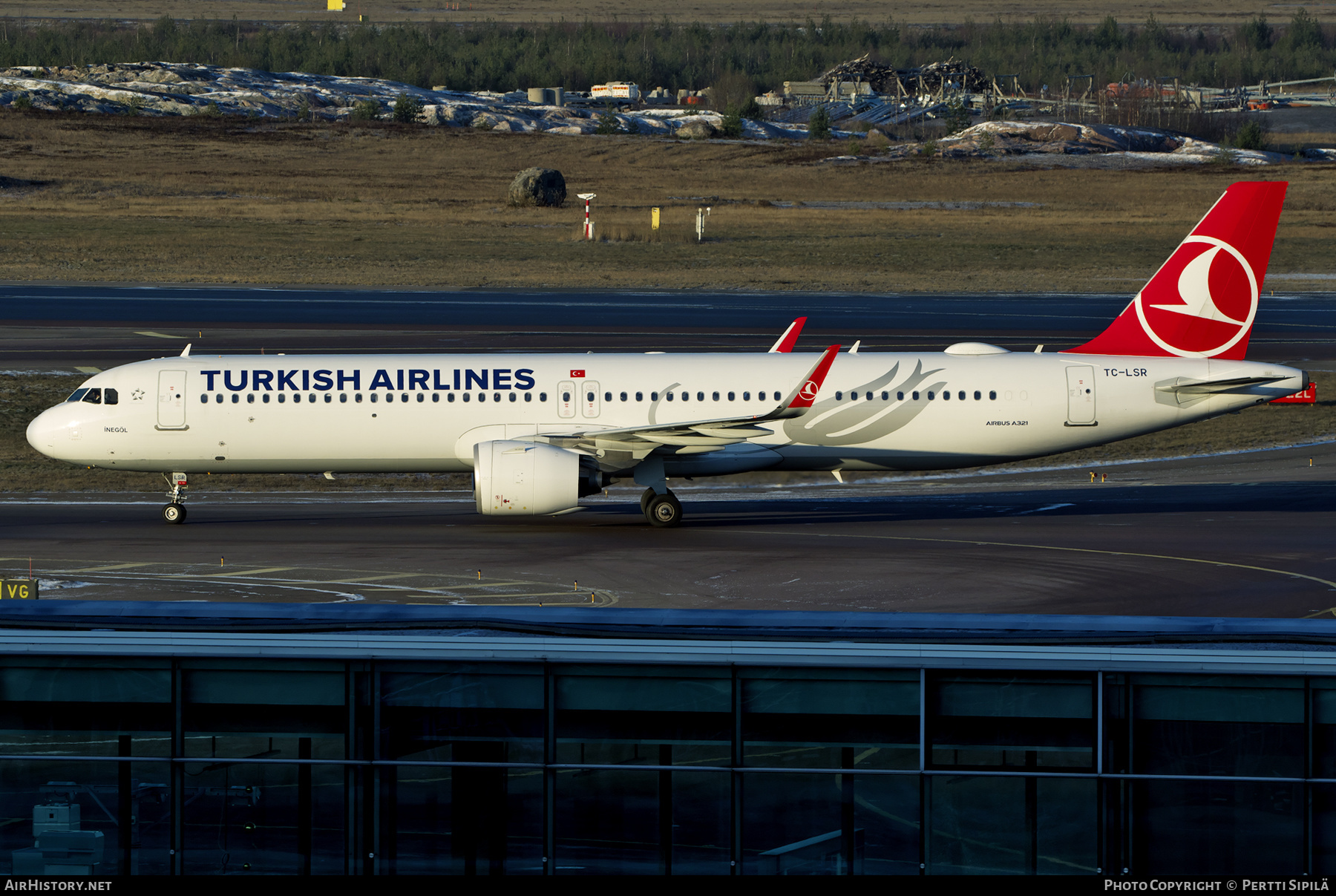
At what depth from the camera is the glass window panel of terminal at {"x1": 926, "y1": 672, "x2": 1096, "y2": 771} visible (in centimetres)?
1091

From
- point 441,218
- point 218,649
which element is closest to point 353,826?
point 218,649

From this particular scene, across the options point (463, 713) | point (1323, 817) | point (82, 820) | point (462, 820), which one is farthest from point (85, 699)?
point (1323, 817)

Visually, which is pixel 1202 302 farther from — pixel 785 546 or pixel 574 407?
pixel 574 407

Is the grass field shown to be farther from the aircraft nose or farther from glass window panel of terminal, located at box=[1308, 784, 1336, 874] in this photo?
glass window panel of terminal, located at box=[1308, 784, 1336, 874]

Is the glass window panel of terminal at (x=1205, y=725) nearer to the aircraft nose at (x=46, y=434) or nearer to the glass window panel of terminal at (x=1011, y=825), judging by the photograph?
the glass window panel of terminal at (x=1011, y=825)

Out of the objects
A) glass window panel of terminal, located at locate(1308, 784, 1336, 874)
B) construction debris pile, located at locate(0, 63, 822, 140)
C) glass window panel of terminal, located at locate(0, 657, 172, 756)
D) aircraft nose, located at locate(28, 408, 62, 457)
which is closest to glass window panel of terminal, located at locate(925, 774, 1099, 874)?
glass window panel of terminal, located at locate(1308, 784, 1336, 874)

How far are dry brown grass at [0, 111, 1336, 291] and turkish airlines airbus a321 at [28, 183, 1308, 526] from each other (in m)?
48.8

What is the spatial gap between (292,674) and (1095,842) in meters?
6.11

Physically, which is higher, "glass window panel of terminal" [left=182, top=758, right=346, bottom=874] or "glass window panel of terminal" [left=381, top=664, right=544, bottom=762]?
"glass window panel of terminal" [left=381, top=664, right=544, bottom=762]

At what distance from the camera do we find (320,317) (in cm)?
7075

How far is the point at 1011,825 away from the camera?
10.7 metres

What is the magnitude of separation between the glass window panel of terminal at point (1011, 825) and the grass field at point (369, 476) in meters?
33.8

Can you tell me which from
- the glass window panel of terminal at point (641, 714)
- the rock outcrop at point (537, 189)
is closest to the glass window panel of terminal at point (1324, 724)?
the glass window panel of terminal at point (641, 714)

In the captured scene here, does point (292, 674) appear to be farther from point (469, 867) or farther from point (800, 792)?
point (800, 792)
